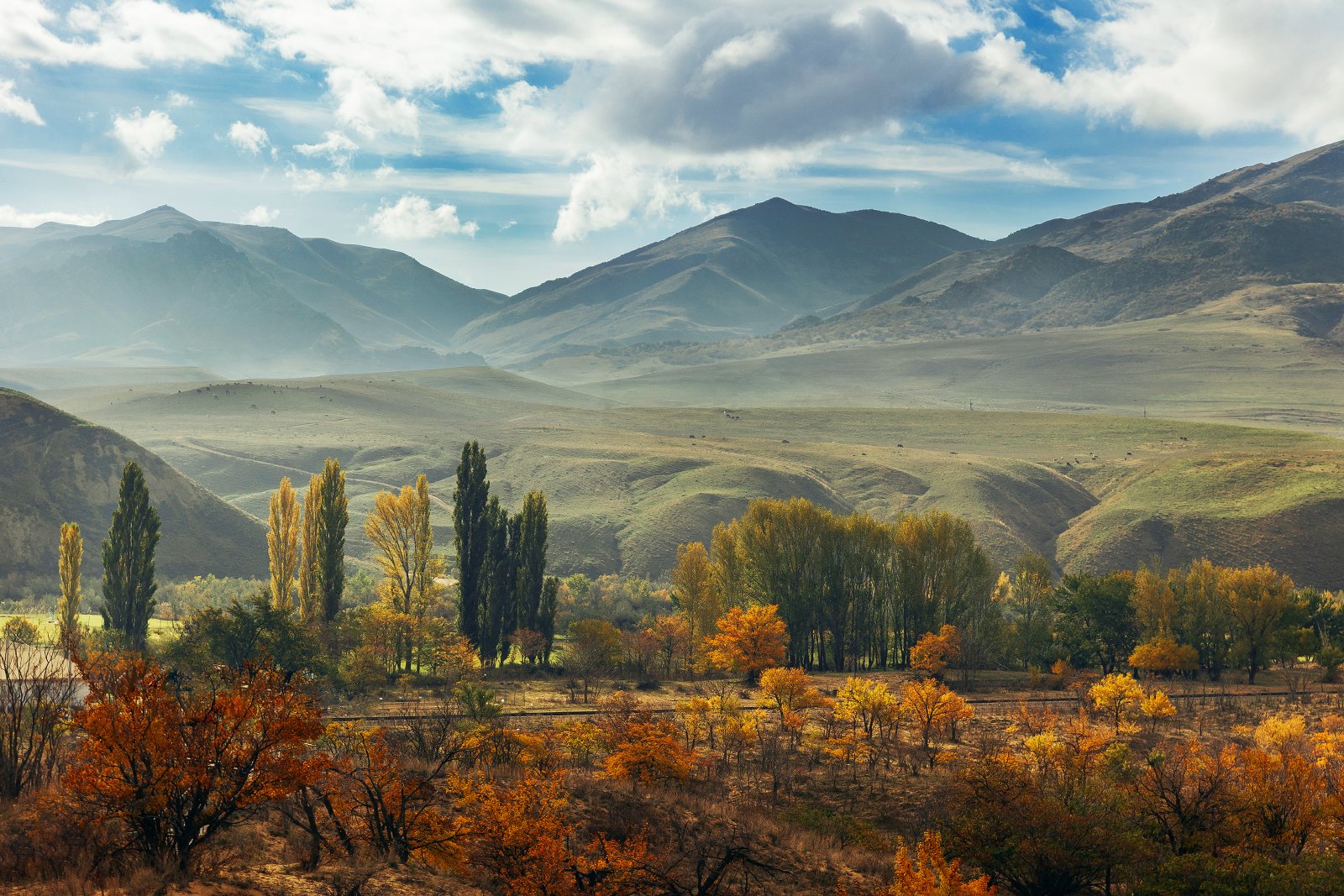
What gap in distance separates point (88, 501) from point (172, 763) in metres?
118

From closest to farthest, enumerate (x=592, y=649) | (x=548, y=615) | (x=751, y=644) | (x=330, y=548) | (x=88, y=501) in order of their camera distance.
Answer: (x=592, y=649) → (x=751, y=644) → (x=330, y=548) → (x=548, y=615) → (x=88, y=501)

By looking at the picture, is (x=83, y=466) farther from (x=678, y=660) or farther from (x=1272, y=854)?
(x=1272, y=854)

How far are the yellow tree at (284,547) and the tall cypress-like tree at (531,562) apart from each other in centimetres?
1819

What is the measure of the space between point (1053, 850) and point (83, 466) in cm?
12706

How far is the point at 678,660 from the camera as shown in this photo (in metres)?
79.9

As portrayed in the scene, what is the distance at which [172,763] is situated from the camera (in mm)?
23812

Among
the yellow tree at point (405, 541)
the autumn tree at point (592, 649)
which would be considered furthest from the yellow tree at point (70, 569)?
the autumn tree at point (592, 649)

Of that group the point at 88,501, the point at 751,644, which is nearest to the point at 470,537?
the point at 751,644

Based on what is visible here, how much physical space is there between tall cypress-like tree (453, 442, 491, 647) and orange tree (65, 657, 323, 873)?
4655 centimetres

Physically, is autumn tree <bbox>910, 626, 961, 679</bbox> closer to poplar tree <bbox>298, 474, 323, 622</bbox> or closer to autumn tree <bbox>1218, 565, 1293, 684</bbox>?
autumn tree <bbox>1218, 565, 1293, 684</bbox>

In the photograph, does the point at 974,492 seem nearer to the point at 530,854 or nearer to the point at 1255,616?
the point at 1255,616

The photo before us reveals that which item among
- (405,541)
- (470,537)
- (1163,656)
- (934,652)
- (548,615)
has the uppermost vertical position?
(470,537)

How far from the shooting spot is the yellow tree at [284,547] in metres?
80.4

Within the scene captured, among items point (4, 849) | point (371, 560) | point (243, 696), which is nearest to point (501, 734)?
point (243, 696)
